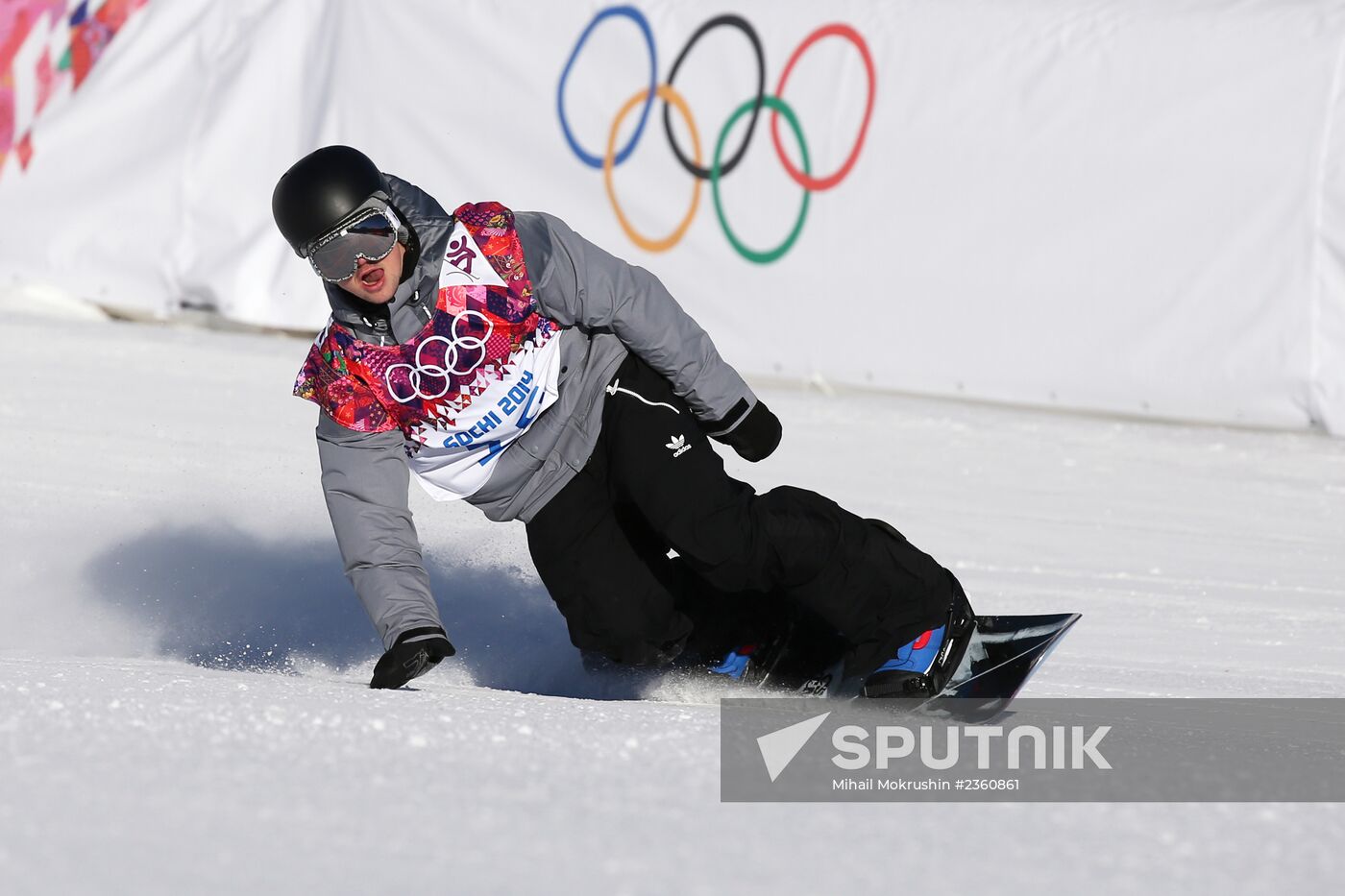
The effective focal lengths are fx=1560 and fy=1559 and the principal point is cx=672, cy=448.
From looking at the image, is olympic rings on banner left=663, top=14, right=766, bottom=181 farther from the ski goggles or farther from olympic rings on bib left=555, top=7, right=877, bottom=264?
the ski goggles

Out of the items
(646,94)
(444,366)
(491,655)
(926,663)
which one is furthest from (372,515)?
(646,94)

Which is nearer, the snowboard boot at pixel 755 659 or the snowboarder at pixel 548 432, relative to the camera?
the snowboarder at pixel 548 432

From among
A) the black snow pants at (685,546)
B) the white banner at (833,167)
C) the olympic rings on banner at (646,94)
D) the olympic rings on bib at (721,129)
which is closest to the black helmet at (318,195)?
the black snow pants at (685,546)

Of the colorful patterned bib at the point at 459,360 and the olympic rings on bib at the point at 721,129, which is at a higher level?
the colorful patterned bib at the point at 459,360

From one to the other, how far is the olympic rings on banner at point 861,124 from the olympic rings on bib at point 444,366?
204 inches

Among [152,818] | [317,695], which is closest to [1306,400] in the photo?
[317,695]

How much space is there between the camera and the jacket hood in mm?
2967

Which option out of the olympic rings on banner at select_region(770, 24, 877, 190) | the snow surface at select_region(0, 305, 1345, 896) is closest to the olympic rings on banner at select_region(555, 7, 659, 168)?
the olympic rings on banner at select_region(770, 24, 877, 190)

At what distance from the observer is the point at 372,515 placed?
3082mm

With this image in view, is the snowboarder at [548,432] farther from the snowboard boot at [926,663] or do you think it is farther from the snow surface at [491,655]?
the snow surface at [491,655]

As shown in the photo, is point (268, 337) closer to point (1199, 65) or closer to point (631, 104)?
point (631, 104)

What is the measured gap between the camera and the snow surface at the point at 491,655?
6.17ft

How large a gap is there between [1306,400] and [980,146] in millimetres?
1949

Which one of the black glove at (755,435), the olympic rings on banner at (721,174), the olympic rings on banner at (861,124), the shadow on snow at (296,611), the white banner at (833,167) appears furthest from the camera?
the olympic rings on banner at (721,174)
